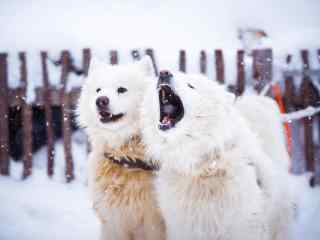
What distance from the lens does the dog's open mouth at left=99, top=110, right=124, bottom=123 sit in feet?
9.44

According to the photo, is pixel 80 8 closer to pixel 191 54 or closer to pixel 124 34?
pixel 124 34

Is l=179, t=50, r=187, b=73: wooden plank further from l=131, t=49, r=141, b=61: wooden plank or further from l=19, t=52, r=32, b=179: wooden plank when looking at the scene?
l=19, t=52, r=32, b=179: wooden plank

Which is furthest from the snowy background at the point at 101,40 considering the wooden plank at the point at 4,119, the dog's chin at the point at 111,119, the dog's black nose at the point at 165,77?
the dog's black nose at the point at 165,77

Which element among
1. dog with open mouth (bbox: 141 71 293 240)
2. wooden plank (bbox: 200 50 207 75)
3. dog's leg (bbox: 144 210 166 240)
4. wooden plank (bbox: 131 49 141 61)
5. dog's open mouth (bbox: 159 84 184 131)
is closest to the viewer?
dog with open mouth (bbox: 141 71 293 240)

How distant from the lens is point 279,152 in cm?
339

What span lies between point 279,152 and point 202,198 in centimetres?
137

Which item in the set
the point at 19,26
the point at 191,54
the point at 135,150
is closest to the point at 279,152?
the point at 135,150

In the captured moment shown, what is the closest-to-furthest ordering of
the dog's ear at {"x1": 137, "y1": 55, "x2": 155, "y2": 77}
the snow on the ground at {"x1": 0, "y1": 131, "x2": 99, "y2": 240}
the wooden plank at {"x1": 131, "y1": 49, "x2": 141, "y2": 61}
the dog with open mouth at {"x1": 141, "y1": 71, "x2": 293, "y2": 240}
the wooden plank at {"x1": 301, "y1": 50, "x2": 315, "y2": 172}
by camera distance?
the dog with open mouth at {"x1": 141, "y1": 71, "x2": 293, "y2": 240}, the dog's ear at {"x1": 137, "y1": 55, "x2": 155, "y2": 77}, the snow on the ground at {"x1": 0, "y1": 131, "x2": 99, "y2": 240}, the wooden plank at {"x1": 301, "y1": 50, "x2": 315, "y2": 172}, the wooden plank at {"x1": 131, "y1": 49, "x2": 141, "y2": 61}

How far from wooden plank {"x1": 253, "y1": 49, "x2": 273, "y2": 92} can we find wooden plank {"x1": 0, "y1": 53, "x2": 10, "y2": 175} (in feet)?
12.2

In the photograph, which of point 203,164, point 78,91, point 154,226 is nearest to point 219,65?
point 78,91

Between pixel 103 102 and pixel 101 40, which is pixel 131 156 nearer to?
pixel 103 102

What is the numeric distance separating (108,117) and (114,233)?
0.97 meters

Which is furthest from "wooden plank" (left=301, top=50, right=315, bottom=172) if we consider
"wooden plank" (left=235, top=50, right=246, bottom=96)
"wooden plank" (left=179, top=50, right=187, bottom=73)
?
"wooden plank" (left=179, top=50, right=187, bottom=73)

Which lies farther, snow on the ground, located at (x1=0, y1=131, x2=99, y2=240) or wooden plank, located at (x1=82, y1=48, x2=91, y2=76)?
wooden plank, located at (x1=82, y1=48, x2=91, y2=76)
